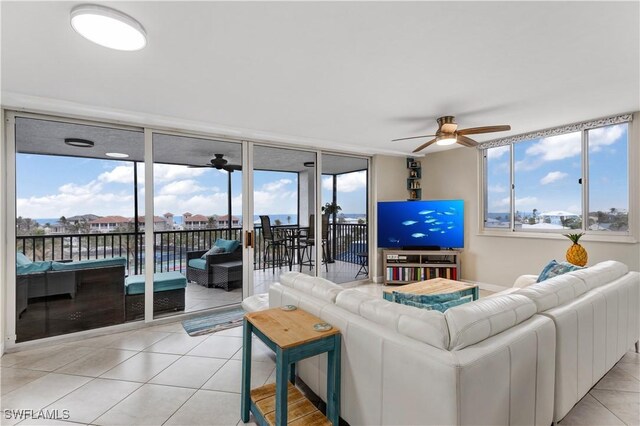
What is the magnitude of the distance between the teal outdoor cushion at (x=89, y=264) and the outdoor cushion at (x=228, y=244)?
42.0 inches

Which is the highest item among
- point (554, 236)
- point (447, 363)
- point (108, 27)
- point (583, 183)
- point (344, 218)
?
point (108, 27)

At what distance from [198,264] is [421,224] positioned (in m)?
3.52

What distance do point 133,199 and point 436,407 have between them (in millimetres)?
3511

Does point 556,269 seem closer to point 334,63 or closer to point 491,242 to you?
point 491,242

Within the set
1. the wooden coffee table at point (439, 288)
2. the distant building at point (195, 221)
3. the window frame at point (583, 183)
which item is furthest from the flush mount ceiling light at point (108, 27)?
the window frame at point (583, 183)

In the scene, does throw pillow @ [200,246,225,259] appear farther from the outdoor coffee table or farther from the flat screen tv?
the flat screen tv

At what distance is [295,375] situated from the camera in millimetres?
2182

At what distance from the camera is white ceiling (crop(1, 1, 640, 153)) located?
156 cm

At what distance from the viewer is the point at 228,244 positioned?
13.1ft

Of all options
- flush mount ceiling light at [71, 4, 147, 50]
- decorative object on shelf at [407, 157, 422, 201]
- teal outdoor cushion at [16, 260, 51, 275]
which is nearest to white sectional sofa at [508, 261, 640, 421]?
flush mount ceiling light at [71, 4, 147, 50]

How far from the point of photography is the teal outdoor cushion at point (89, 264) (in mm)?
2993

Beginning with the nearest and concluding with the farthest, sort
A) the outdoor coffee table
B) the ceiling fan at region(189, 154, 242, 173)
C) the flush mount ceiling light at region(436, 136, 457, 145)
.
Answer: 1. the outdoor coffee table
2. the flush mount ceiling light at region(436, 136, 457, 145)
3. the ceiling fan at region(189, 154, 242, 173)

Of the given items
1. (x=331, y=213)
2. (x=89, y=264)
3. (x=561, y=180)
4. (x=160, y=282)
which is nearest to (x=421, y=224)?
(x=331, y=213)

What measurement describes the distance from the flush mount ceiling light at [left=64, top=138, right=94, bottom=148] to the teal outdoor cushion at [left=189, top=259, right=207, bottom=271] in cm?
175
